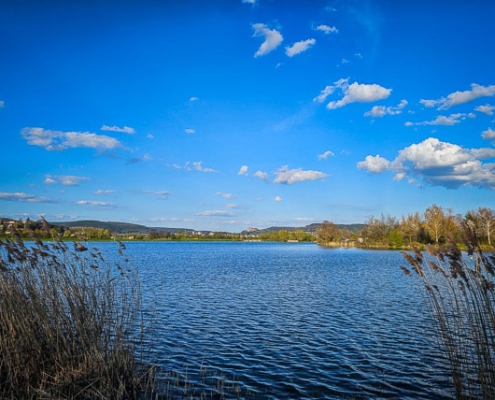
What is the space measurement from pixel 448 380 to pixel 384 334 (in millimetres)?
4998

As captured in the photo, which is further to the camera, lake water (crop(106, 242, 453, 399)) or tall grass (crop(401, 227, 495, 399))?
lake water (crop(106, 242, 453, 399))

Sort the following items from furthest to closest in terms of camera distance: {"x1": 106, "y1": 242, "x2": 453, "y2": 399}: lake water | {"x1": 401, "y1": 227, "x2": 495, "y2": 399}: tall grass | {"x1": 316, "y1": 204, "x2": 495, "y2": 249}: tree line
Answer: {"x1": 316, "y1": 204, "x2": 495, "y2": 249}: tree line < {"x1": 106, "y1": 242, "x2": 453, "y2": 399}: lake water < {"x1": 401, "y1": 227, "x2": 495, "y2": 399}: tall grass

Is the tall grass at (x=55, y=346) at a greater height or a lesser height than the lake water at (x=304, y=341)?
greater

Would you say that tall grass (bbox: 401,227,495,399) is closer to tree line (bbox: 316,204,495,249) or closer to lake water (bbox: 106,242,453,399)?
lake water (bbox: 106,242,453,399)

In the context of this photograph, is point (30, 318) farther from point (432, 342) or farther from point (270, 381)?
point (432, 342)

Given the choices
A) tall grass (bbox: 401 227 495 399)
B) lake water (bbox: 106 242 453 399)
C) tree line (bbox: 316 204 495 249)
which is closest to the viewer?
tall grass (bbox: 401 227 495 399)

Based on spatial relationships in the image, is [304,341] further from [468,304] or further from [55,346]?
[55,346]

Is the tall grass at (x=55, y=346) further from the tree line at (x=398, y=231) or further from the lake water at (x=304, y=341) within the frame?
the tree line at (x=398, y=231)

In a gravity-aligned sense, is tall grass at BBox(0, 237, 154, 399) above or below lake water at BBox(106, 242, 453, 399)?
above

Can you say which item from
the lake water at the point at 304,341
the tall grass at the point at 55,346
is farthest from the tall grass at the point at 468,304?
the tall grass at the point at 55,346

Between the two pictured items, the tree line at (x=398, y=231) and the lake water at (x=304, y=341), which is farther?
the tree line at (x=398, y=231)

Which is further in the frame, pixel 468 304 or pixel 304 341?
pixel 304 341

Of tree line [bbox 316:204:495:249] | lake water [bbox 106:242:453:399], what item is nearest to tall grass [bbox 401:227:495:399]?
lake water [bbox 106:242:453:399]

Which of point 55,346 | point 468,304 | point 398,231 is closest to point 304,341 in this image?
point 468,304
